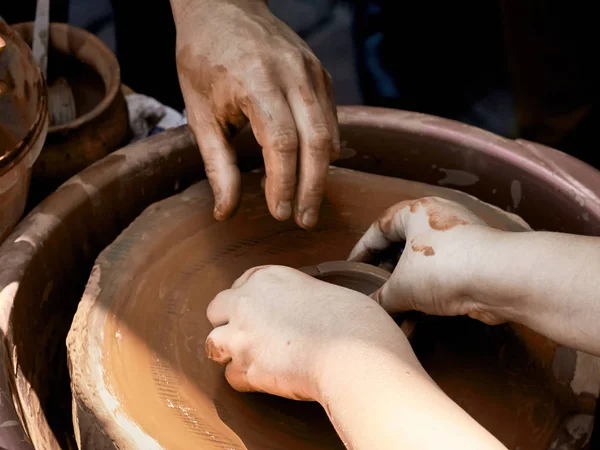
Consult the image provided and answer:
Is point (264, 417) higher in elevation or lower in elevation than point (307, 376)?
lower

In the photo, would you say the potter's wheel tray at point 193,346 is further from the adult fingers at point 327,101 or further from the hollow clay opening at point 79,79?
the hollow clay opening at point 79,79

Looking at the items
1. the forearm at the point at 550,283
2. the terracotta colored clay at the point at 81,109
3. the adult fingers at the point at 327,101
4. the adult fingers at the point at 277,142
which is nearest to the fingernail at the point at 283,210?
the adult fingers at the point at 277,142

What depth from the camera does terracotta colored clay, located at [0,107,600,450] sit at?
0.95 m

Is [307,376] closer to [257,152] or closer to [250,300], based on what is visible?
[250,300]

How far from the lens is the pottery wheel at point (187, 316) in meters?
0.86

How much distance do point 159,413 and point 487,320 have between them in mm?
461

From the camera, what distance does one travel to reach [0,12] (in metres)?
1.98

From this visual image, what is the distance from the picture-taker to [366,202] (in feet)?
4.03

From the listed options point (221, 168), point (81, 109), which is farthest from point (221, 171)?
point (81, 109)

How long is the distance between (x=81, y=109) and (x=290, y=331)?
1.07 meters

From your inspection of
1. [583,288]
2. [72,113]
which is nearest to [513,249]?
[583,288]

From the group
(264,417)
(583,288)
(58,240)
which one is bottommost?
(264,417)

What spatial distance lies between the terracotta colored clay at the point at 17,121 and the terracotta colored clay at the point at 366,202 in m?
0.05

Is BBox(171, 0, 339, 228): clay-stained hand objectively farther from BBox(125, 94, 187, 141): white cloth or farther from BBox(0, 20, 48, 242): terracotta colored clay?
BBox(125, 94, 187, 141): white cloth
